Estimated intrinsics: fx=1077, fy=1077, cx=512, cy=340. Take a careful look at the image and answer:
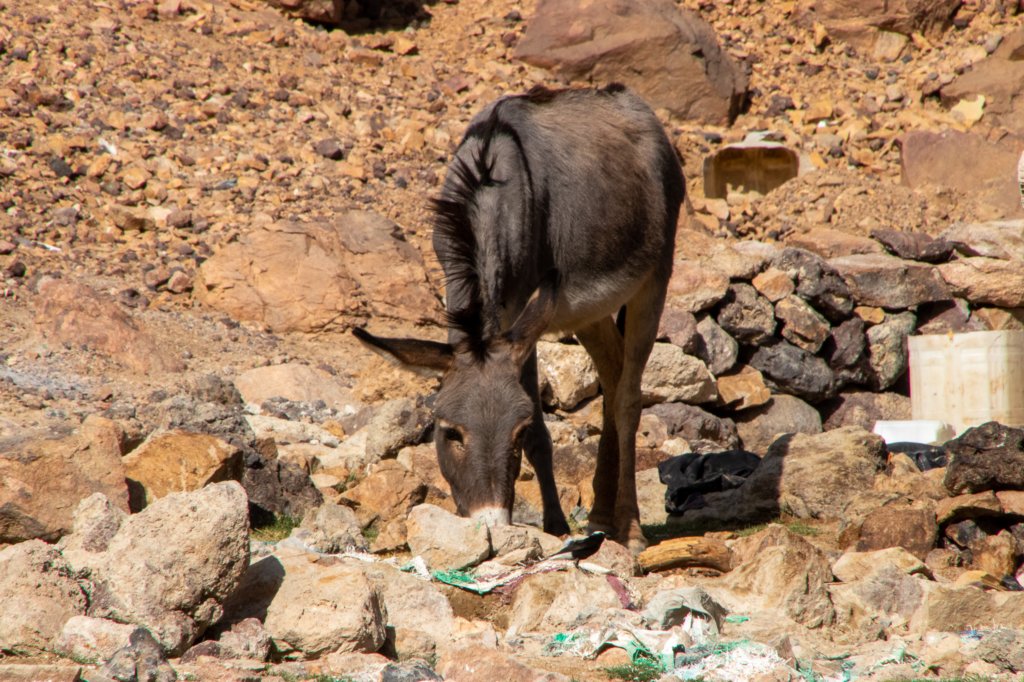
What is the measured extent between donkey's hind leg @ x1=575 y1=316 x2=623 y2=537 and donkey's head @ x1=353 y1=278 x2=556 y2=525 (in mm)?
1981

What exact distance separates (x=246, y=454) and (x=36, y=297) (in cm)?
496

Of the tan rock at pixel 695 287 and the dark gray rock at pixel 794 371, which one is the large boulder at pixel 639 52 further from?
the dark gray rock at pixel 794 371

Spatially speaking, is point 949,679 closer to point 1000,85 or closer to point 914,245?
point 914,245

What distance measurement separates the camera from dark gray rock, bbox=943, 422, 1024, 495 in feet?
23.4

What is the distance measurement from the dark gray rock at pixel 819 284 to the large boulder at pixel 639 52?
640 cm

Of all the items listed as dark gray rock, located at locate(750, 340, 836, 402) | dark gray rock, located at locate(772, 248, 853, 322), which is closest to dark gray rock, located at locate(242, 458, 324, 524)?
dark gray rock, located at locate(750, 340, 836, 402)

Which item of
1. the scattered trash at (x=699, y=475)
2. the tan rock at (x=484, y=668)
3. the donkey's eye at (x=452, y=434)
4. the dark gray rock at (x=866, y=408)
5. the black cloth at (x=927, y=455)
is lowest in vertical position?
the dark gray rock at (x=866, y=408)

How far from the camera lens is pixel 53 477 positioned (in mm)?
5473

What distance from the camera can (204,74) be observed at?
15898 millimetres

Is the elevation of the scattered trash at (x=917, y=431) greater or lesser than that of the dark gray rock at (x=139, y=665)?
lesser

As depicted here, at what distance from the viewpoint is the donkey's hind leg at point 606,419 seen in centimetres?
730

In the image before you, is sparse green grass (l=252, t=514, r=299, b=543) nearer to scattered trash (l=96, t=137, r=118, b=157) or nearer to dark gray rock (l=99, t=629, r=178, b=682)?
dark gray rock (l=99, t=629, r=178, b=682)

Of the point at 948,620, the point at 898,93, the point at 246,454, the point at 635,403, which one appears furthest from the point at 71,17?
the point at 948,620

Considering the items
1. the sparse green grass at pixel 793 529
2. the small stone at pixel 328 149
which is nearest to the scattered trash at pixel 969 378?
the sparse green grass at pixel 793 529
